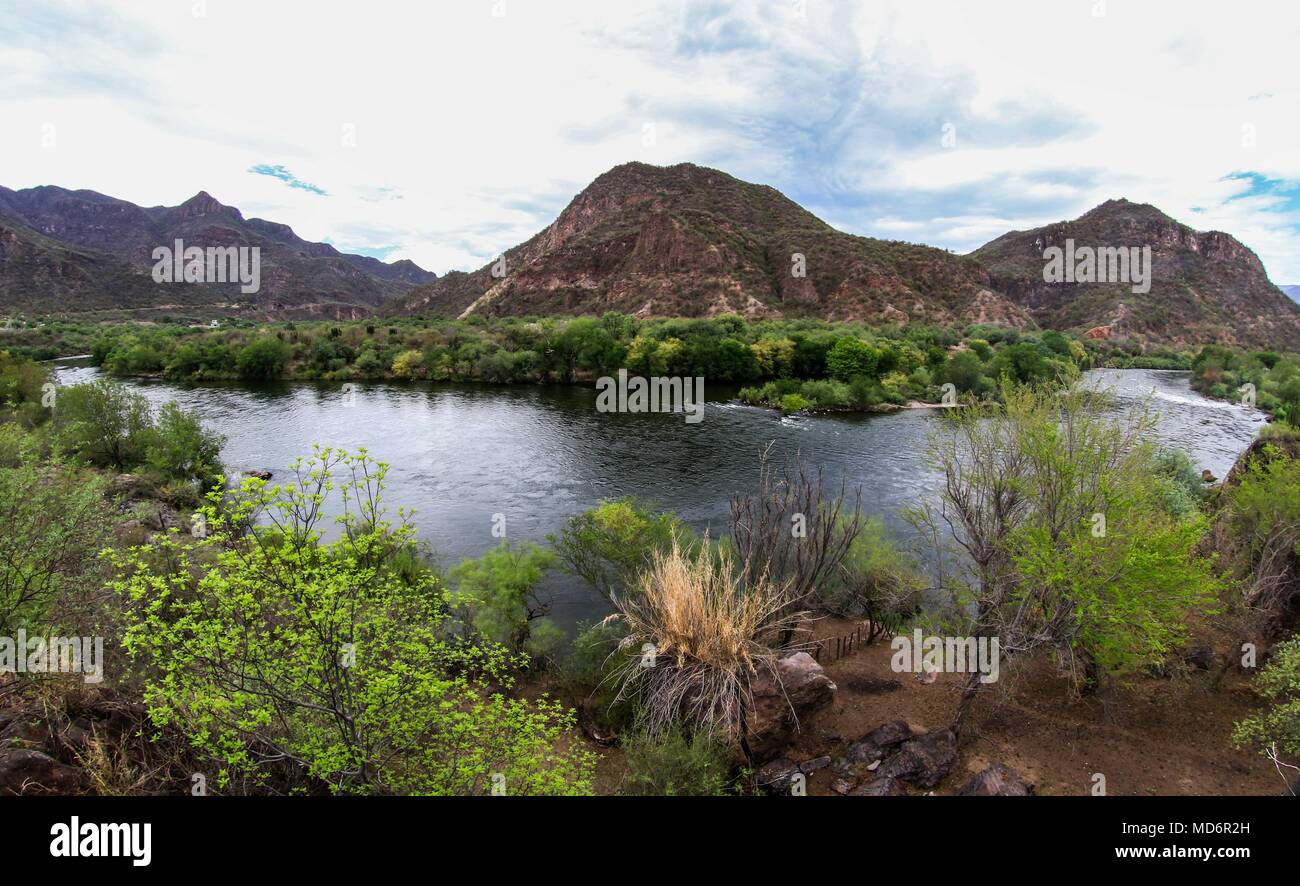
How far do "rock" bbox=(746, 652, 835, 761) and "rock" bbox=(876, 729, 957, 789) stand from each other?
6.02ft

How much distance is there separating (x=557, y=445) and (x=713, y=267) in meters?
83.9

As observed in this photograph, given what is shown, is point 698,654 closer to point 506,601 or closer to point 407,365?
point 506,601

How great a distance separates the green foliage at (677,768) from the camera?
1052 cm

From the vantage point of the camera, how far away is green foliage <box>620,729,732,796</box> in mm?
10523

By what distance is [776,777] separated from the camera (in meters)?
12.3

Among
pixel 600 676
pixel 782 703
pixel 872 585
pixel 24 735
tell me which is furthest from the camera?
pixel 872 585

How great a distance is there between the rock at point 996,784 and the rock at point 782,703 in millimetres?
3204

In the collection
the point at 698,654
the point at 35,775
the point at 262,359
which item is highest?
the point at 262,359

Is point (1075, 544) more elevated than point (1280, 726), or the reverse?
point (1075, 544)

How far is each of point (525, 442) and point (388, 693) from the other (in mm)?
38117

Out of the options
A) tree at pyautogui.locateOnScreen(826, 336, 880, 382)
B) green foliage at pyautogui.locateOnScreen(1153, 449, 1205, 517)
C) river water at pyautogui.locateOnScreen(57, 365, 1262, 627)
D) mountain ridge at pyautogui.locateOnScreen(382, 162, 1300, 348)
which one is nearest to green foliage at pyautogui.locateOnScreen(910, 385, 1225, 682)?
green foliage at pyautogui.locateOnScreen(1153, 449, 1205, 517)

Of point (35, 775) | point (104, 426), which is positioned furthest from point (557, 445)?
point (35, 775)

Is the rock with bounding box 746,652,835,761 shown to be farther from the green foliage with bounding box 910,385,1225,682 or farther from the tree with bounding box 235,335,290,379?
the tree with bounding box 235,335,290,379
